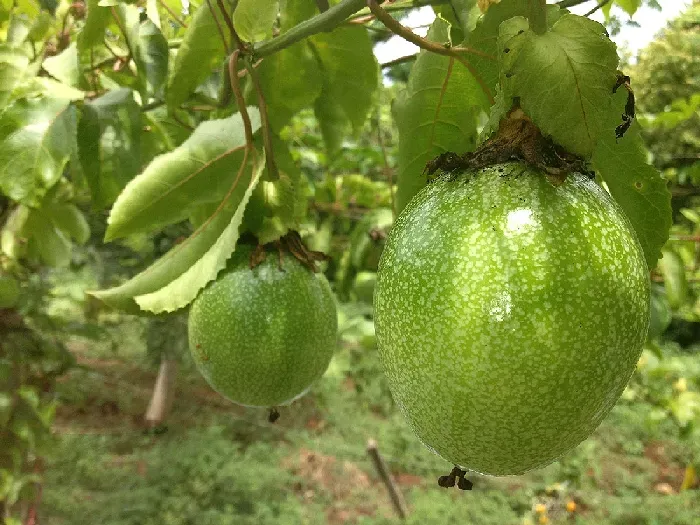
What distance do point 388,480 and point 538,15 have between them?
427cm

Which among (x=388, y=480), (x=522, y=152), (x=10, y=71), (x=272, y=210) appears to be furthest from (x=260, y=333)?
(x=388, y=480)

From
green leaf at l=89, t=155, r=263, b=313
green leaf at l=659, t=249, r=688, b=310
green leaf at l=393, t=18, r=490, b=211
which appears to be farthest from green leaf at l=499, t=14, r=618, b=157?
green leaf at l=659, t=249, r=688, b=310

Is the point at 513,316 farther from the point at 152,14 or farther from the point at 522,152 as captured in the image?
the point at 152,14

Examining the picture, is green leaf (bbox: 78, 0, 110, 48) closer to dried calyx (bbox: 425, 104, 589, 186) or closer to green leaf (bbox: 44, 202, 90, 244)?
dried calyx (bbox: 425, 104, 589, 186)

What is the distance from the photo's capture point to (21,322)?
3143 mm

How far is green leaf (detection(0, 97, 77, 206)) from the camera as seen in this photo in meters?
1.28

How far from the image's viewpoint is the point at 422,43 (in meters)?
0.87

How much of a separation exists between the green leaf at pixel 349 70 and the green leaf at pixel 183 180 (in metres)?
0.24

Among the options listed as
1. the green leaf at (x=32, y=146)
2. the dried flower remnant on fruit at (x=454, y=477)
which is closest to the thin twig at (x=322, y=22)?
the green leaf at (x=32, y=146)

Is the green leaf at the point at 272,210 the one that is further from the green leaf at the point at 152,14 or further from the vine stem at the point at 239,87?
the green leaf at the point at 152,14

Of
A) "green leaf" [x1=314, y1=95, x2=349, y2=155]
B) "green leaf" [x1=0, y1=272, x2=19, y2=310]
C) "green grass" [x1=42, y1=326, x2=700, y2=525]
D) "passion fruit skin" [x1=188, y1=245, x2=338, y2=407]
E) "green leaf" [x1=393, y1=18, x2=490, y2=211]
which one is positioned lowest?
"green grass" [x1=42, y1=326, x2=700, y2=525]

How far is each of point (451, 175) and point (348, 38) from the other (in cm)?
69

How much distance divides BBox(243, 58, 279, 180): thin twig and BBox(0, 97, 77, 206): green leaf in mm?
462

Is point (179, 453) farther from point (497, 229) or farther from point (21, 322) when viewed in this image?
point (497, 229)
